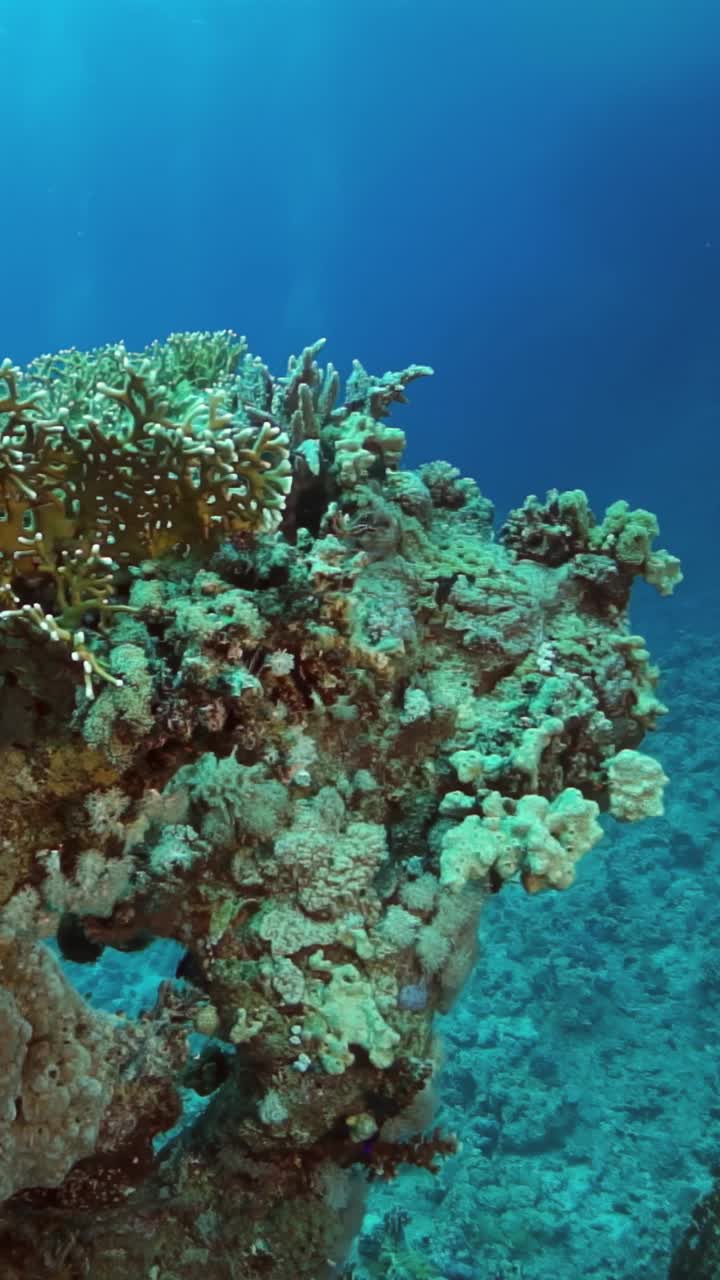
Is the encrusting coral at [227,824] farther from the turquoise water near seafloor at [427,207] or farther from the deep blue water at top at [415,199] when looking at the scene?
the deep blue water at top at [415,199]

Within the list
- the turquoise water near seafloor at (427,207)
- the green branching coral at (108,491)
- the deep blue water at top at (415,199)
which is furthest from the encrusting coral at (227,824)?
the deep blue water at top at (415,199)

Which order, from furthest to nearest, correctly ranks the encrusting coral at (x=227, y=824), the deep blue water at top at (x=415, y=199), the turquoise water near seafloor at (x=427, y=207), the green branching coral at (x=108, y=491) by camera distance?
the deep blue water at top at (x=415, y=199)
the turquoise water near seafloor at (x=427, y=207)
the encrusting coral at (x=227, y=824)
the green branching coral at (x=108, y=491)

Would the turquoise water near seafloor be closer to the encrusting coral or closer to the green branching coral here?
the encrusting coral

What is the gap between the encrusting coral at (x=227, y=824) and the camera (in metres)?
3.58

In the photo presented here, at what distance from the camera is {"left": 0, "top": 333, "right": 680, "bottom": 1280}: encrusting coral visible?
358 cm

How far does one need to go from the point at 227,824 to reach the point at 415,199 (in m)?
149

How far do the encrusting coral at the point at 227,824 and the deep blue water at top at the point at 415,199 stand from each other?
270 feet

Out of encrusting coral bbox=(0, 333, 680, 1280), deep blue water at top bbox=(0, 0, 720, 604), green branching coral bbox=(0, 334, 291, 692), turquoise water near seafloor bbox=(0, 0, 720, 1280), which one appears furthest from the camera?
deep blue water at top bbox=(0, 0, 720, 604)

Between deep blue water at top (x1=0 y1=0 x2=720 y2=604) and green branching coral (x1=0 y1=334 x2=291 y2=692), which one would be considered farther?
deep blue water at top (x1=0 y1=0 x2=720 y2=604)

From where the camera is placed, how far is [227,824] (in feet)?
12.8

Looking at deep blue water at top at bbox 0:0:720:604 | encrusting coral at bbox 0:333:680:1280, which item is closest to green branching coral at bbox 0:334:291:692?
encrusting coral at bbox 0:333:680:1280

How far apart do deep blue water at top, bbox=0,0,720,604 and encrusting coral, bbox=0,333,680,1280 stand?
82.4 m

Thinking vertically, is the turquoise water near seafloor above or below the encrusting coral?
above

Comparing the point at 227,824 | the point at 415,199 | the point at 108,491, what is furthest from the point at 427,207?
the point at 227,824
